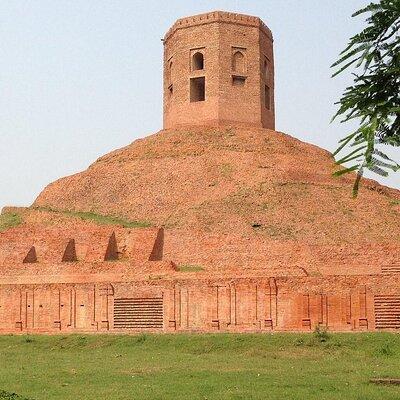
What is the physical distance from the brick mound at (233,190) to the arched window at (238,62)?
3323 mm

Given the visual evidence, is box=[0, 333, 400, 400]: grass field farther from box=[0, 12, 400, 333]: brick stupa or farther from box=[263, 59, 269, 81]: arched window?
box=[263, 59, 269, 81]: arched window

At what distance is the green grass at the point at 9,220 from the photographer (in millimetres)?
34062

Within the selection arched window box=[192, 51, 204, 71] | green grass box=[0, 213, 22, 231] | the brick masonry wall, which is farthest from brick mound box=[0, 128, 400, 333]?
arched window box=[192, 51, 204, 71]

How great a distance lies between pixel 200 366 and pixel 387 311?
7583mm

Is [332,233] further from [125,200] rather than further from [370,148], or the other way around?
[370,148]

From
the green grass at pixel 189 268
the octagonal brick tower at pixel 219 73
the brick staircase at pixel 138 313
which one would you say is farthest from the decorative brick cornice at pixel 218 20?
the brick staircase at pixel 138 313

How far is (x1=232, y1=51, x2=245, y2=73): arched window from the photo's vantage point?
128 feet

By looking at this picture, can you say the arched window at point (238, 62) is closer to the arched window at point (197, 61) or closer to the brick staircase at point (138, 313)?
the arched window at point (197, 61)

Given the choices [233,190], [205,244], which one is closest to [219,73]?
[233,190]

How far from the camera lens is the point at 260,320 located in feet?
79.5

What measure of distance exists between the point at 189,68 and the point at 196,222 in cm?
1093

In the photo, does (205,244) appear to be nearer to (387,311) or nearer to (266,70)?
(387,311)

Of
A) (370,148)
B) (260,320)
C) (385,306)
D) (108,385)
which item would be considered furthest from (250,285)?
(370,148)

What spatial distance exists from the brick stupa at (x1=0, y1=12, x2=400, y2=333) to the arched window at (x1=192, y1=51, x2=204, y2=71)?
0.07 m
